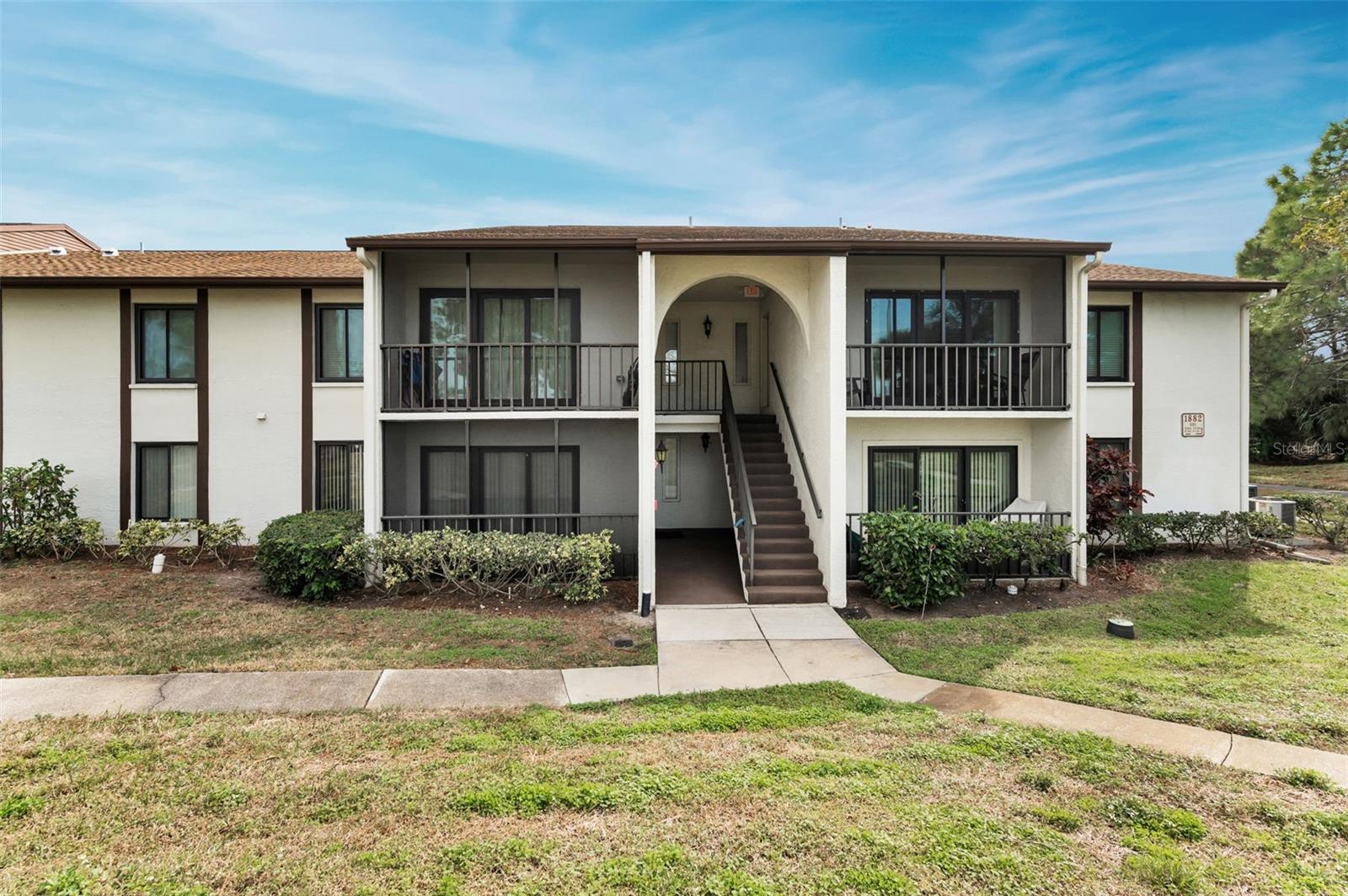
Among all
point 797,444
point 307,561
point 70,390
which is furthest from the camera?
point 70,390

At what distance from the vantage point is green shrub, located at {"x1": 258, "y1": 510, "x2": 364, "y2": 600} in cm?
864

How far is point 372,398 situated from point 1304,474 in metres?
34.4

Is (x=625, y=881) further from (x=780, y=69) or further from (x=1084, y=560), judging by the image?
(x=780, y=69)

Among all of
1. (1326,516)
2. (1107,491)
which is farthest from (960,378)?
(1326,516)

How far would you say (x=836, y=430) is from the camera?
8852 millimetres

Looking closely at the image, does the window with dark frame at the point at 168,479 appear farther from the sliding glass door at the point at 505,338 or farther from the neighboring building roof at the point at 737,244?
the neighboring building roof at the point at 737,244

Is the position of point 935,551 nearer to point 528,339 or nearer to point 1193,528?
point 1193,528

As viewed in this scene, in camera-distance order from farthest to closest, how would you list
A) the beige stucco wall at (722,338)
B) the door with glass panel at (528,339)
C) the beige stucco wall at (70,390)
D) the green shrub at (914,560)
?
the beige stucco wall at (722,338)
the beige stucco wall at (70,390)
the door with glass panel at (528,339)
the green shrub at (914,560)

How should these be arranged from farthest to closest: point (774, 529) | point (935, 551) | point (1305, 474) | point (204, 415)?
point (1305, 474) < point (204, 415) < point (774, 529) < point (935, 551)

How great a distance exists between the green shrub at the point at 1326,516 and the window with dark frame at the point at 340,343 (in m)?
19.7

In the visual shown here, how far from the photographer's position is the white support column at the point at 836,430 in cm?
877

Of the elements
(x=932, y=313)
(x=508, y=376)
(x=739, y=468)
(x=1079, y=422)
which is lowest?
(x=739, y=468)

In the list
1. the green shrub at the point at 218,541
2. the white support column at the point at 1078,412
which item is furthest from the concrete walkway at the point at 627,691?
the green shrub at the point at 218,541

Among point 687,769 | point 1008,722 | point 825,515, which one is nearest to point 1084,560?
point 825,515
